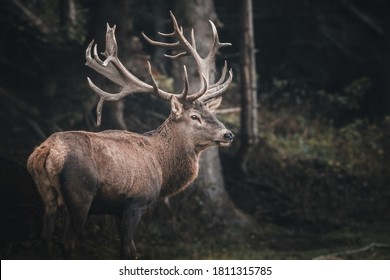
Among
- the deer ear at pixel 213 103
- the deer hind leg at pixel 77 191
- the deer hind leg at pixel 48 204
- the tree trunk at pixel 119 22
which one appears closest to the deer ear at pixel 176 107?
the deer ear at pixel 213 103

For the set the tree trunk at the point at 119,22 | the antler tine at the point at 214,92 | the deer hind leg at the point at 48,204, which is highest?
the tree trunk at the point at 119,22

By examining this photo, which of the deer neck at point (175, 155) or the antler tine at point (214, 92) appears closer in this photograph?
the deer neck at point (175, 155)

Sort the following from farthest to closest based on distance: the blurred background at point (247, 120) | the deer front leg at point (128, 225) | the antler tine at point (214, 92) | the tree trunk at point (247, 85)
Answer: the tree trunk at point (247, 85) → the blurred background at point (247, 120) → the antler tine at point (214, 92) → the deer front leg at point (128, 225)

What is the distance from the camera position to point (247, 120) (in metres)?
14.5

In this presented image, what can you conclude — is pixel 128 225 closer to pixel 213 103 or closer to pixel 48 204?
pixel 48 204

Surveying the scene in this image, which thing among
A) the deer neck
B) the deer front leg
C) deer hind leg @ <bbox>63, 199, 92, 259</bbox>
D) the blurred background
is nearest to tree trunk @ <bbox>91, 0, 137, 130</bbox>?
the blurred background

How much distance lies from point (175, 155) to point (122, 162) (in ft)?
3.14

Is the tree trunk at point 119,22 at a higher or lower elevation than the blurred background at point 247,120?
higher

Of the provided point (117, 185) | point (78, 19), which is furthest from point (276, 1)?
point (117, 185)

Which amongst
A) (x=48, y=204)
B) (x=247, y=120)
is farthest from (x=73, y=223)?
(x=247, y=120)

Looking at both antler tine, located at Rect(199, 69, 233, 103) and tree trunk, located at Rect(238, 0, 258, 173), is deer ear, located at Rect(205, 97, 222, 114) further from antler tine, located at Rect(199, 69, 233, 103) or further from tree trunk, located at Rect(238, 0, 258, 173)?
tree trunk, located at Rect(238, 0, 258, 173)

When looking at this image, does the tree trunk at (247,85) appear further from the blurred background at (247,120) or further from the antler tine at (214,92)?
the antler tine at (214,92)

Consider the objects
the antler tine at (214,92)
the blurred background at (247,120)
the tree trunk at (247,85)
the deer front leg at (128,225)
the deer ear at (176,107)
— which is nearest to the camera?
the deer front leg at (128,225)

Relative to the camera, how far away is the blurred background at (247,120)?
12.5 m
